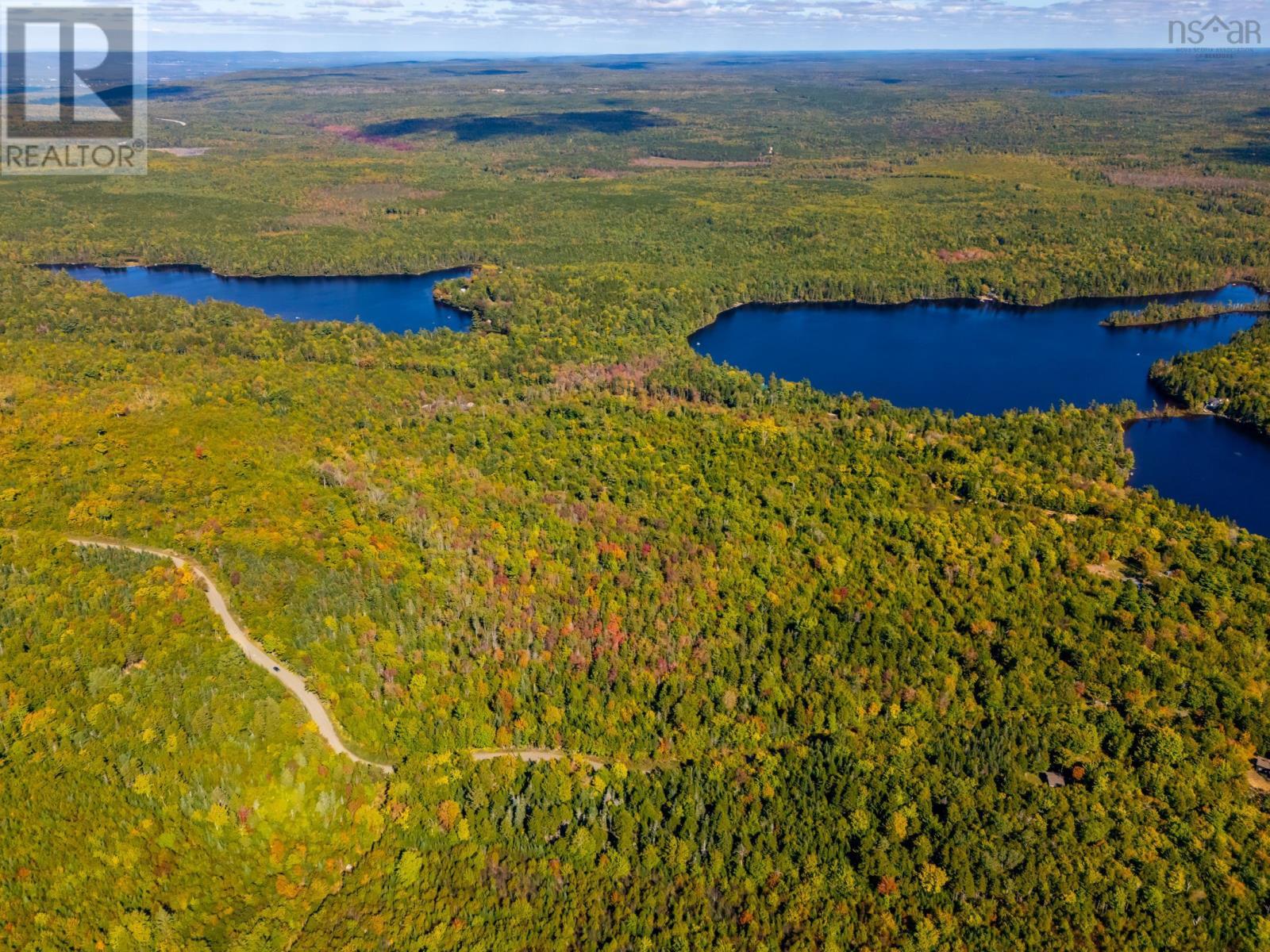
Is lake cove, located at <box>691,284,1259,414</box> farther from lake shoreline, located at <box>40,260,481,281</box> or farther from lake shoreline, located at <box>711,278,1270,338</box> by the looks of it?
lake shoreline, located at <box>40,260,481,281</box>

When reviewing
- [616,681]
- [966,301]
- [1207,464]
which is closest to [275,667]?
[616,681]

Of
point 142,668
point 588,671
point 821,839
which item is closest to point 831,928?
point 821,839

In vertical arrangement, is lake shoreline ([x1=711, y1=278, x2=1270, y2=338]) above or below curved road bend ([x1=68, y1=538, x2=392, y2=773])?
above

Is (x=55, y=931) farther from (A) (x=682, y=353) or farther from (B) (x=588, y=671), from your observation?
(A) (x=682, y=353)

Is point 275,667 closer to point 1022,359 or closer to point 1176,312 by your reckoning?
point 1022,359

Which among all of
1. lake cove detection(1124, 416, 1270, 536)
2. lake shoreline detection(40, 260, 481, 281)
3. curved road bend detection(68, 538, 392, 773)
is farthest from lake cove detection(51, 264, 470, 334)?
lake cove detection(1124, 416, 1270, 536)

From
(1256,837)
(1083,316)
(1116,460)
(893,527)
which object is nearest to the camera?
(1256,837)

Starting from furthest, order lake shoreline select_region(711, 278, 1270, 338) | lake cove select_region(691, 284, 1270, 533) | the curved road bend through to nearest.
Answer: lake shoreline select_region(711, 278, 1270, 338) → lake cove select_region(691, 284, 1270, 533) → the curved road bend
